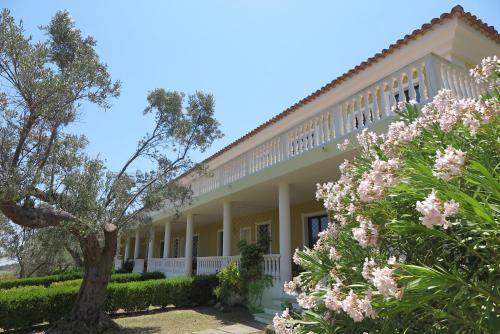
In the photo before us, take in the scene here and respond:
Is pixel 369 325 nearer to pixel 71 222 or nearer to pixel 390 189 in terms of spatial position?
pixel 390 189

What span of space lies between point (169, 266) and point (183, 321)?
8379mm

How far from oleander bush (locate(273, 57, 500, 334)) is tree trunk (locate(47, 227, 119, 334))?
6.78 m

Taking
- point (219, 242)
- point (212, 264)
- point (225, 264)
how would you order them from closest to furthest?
1. point (225, 264)
2. point (212, 264)
3. point (219, 242)

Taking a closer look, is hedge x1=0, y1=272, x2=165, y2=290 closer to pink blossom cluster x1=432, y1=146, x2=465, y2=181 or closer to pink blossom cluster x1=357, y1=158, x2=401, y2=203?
pink blossom cluster x1=357, y1=158, x2=401, y2=203

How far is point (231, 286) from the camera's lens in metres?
11.3

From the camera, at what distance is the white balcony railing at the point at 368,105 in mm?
6402

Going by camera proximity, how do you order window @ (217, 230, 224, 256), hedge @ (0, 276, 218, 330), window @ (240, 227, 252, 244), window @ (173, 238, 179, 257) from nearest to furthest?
hedge @ (0, 276, 218, 330) → window @ (240, 227, 252, 244) → window @ (217, 230, 224, 256) → window @ (173, 238, 179, 257)

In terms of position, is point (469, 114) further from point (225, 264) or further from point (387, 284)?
point (225, 264)

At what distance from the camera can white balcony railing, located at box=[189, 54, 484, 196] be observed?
6402mm

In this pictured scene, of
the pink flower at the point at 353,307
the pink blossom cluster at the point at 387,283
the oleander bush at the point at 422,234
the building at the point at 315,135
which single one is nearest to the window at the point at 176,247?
the building at the point at 315,135

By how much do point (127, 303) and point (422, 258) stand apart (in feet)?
37.2

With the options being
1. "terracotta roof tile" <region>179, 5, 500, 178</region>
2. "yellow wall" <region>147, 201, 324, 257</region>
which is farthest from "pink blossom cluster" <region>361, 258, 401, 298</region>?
"yellow wall" <region>147, 201, 324, 257</region>

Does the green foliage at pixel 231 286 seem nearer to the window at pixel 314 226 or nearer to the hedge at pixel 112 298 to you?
the hedge at pixel 112 298

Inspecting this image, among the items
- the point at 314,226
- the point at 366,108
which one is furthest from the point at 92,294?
the point at 314,226
